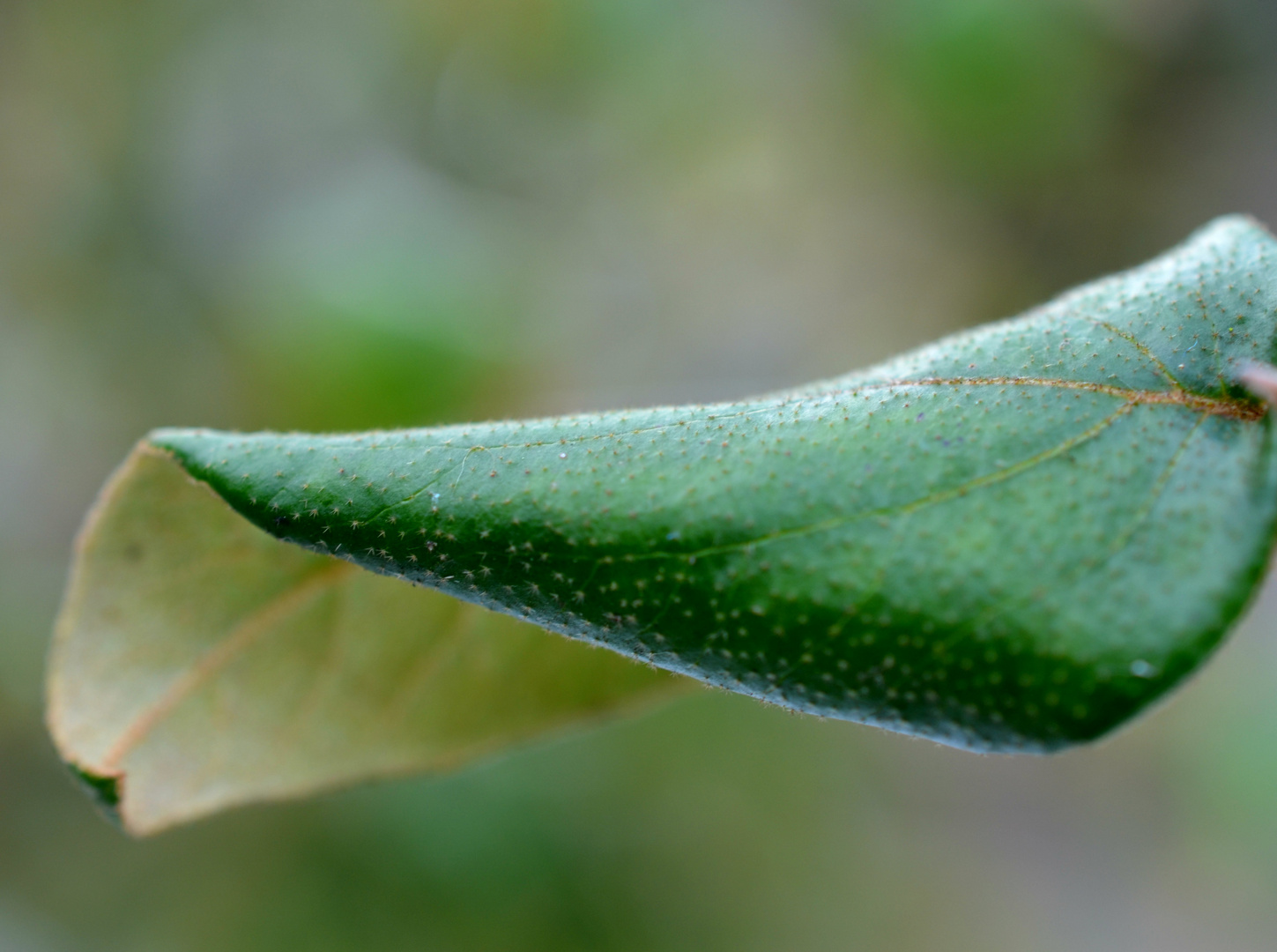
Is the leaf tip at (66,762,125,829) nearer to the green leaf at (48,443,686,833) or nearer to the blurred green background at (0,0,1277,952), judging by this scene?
the green leaf at (48,443,686,833)

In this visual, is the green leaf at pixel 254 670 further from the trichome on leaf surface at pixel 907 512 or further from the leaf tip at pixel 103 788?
the trichome on leaf surface at pixel 907 512

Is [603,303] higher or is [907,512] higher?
[907,512]

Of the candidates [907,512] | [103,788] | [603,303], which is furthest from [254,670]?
[603,303]

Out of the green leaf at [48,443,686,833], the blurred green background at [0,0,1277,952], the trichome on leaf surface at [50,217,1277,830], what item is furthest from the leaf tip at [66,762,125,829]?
the blurred green background at [0,0,1277,952]

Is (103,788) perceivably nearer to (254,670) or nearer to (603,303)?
(254,670)

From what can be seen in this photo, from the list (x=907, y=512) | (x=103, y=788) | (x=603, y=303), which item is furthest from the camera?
(x=603, y=303)

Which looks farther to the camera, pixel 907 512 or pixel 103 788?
pixel 103 788
